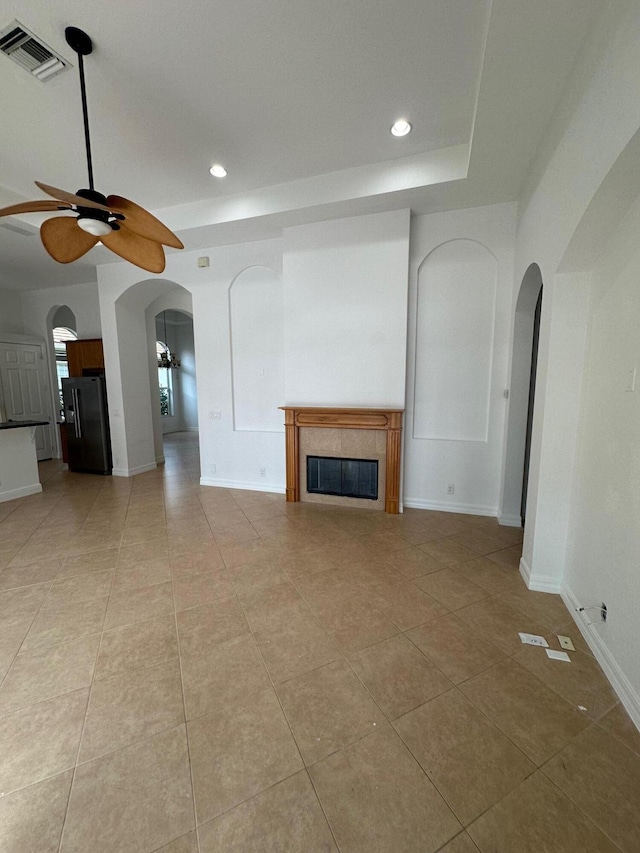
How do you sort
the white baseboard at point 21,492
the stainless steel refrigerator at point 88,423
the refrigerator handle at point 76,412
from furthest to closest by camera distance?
the refrigerator handle at point 76,412 < the stainless steel refrigerator at point 88,423 < the white baseboard at point 21,492

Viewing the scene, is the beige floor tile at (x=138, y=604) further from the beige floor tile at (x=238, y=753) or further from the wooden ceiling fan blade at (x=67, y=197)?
the wooden ceiling fan blade at (x=67, y=197)

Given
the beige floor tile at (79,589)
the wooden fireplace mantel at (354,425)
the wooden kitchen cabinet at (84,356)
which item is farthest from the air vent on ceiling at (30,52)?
the wooden kitchen cabinet at (84,356)

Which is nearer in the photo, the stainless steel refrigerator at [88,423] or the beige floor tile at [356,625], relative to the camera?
the beige floor tile at [356,625]

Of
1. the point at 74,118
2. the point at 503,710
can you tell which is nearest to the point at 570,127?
the point at 503,710

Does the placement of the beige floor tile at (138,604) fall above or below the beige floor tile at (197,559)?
below

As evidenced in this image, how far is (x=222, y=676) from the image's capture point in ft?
5.72

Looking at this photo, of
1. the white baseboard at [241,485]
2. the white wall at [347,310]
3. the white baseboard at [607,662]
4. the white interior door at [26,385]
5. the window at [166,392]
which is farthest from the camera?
the window at [166,392]

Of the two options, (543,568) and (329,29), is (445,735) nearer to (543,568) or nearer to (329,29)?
(543,568)

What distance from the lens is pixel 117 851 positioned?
107 centimetres

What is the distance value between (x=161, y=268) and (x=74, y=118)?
1236mm

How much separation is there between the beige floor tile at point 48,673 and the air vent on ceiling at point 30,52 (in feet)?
11.4

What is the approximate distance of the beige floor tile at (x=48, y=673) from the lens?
1.63m

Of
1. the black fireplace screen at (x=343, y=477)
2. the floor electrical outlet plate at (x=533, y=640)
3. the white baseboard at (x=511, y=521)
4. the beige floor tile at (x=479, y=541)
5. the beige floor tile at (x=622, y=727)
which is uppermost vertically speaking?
the black fireplace screen at (x=343, y=477)

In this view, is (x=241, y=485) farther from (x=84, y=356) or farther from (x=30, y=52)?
(x=30, y=52)
